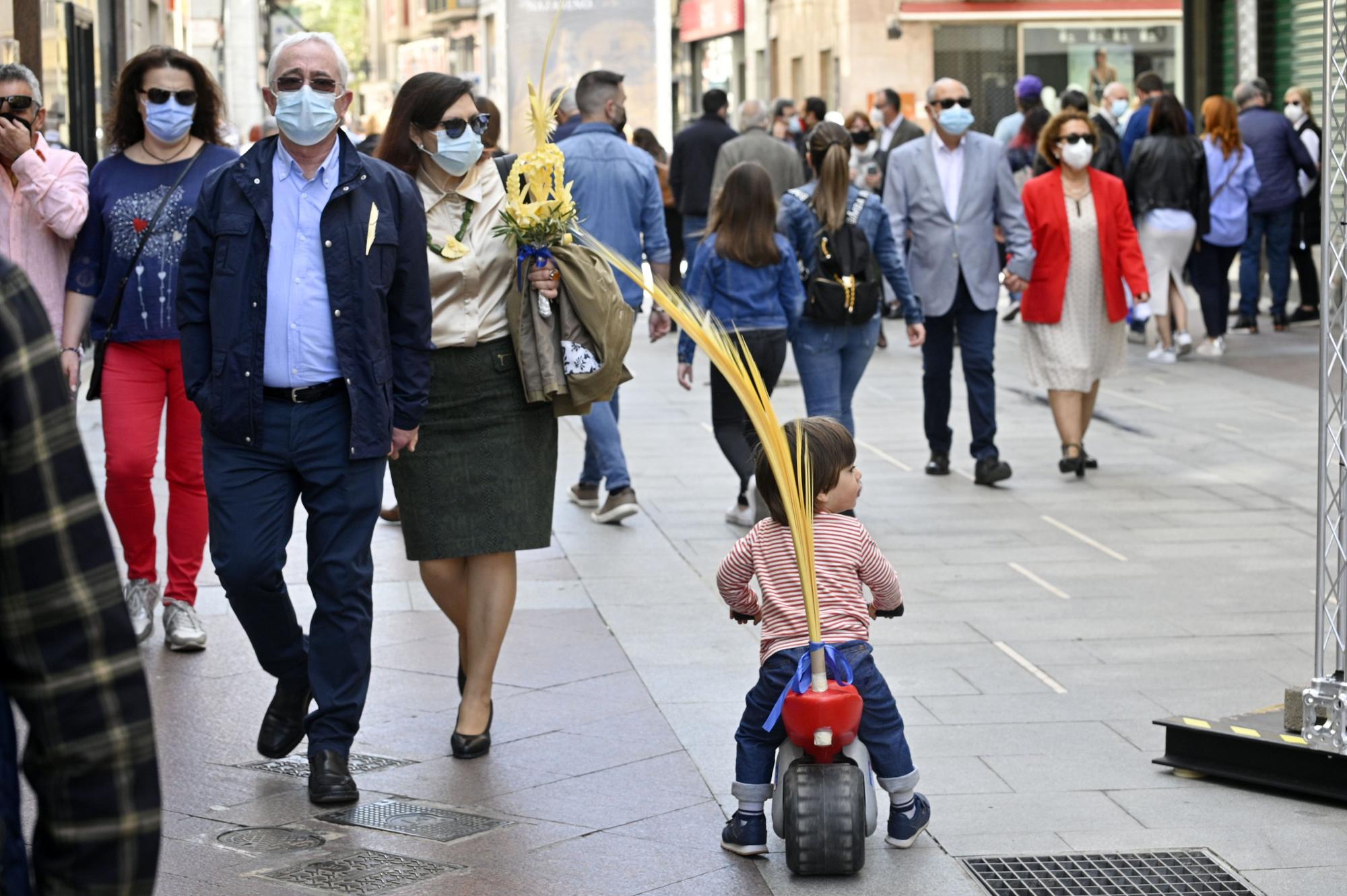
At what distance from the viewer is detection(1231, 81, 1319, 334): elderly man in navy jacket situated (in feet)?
53.9

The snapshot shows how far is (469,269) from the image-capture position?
5.48m

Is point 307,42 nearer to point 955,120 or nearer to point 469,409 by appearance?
point 469,409

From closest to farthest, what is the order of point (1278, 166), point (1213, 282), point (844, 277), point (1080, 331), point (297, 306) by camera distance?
point (297, 306) → point (844, 277) → point (1080, 331) → point (1213, 282) → point (1278, 166)

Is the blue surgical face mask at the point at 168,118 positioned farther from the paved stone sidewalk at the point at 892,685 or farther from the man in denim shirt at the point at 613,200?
the man in denim shirt at the point at 613,200

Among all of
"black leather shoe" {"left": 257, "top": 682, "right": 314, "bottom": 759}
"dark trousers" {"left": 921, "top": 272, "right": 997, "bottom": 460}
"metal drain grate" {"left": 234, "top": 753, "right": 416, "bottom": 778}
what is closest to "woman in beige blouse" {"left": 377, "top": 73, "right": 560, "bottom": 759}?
"metal drain grate" {"left": 234, "top": 753, "right": 416, "bottom": 778}

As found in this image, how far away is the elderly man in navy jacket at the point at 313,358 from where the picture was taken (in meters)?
4.89

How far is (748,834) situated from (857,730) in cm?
36

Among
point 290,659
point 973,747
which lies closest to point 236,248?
point 290,659

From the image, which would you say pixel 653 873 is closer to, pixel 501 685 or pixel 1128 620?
pixel 501 685

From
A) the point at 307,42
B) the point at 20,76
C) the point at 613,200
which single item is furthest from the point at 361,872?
the point at 613,200

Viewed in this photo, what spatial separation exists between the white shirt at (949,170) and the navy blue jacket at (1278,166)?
7.00 meters

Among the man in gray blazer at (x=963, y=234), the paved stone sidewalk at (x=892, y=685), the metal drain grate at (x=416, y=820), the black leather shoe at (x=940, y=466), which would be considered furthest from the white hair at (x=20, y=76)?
the black leather shoe at (x=940, y=466)

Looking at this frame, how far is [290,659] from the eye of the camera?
5293mm

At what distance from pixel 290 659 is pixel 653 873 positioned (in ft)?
4.23
